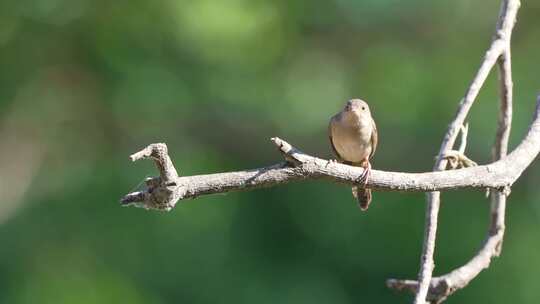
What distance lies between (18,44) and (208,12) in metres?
1.98

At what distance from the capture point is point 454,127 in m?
2.88

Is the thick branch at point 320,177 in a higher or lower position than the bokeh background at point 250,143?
lower

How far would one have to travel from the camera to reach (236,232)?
7516mm

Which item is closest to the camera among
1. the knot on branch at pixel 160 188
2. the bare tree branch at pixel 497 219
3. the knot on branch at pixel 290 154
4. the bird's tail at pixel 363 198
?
the knot on branch at pixel 160 188

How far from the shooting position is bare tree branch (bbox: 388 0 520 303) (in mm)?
2619

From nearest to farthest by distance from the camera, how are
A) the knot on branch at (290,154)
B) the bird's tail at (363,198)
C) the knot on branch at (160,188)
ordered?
1. the knot on branch at (160,188)
2. the knot on branch at (290,154)
3. the bird's tail at (363,198)

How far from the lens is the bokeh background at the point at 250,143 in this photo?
7.14m

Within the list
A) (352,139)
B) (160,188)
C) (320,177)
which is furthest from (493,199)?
(160,188)

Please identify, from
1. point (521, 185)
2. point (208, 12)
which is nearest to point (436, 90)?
point (521, 185)

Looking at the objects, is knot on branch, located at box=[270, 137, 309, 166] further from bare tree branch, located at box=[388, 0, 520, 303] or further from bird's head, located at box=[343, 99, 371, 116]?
bird's head, located at box=[343, 99, 371, 116]

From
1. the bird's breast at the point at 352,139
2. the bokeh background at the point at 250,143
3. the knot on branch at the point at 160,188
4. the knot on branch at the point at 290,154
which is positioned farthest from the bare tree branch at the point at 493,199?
the bokeh background at the point at 250,143

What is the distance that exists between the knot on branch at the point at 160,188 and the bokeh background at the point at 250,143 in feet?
15.6

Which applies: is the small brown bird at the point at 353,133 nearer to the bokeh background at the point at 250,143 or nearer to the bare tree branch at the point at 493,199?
the bare tree branch at the point at 493,199

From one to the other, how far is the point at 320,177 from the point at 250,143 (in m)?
5.51
